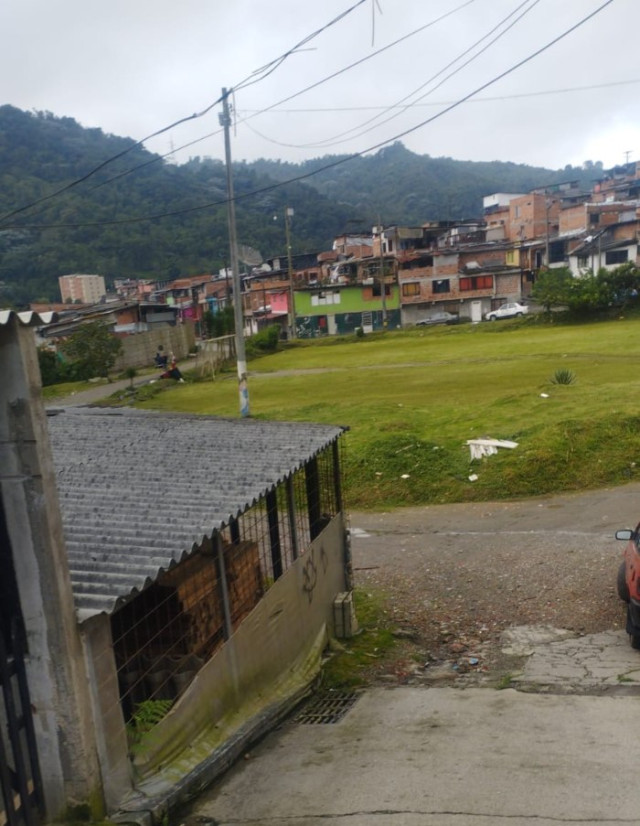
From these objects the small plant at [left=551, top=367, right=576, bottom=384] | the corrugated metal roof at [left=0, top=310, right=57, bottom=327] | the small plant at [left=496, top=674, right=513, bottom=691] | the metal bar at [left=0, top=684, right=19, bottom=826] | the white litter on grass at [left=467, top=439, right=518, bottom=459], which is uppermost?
the corrugated metal roof at [left=0, top=310, right=57, bottom=327]

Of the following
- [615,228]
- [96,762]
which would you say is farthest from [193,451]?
[615,228]

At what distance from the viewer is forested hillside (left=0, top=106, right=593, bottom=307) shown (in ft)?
187

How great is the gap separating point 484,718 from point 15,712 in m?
3.94

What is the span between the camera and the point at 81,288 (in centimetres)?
6681

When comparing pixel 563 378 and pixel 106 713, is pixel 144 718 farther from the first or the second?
pixel 563 378

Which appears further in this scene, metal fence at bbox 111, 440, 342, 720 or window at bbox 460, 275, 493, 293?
window at bbox 460, 275, 493, 293

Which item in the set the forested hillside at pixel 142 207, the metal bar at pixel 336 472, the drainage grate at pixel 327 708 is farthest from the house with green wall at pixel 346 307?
the drainage grate at pixel 327 708

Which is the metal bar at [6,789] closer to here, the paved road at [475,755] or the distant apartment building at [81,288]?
the paved road at [475,755]

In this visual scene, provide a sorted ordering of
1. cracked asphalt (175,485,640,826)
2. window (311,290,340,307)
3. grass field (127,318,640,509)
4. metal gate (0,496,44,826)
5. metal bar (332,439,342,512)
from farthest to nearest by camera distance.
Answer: window (311,290,340,307) → grass field (127,318,640,509) → metal bar (332,439,342,512) → cracked asphalt (175,485,640,826) → metal gate (0,496,44,826)

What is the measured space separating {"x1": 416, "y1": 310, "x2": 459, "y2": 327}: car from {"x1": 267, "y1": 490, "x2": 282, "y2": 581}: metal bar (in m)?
47.8

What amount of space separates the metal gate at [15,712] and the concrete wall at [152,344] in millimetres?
37805

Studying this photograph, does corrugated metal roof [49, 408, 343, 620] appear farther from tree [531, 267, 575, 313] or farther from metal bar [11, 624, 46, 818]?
tree [531, 267, 575, 313]

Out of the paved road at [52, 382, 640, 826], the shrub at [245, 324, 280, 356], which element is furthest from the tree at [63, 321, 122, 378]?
the paved road at [52, 382, 640, 826]

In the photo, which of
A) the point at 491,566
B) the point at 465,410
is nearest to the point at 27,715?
the point at 491,566
